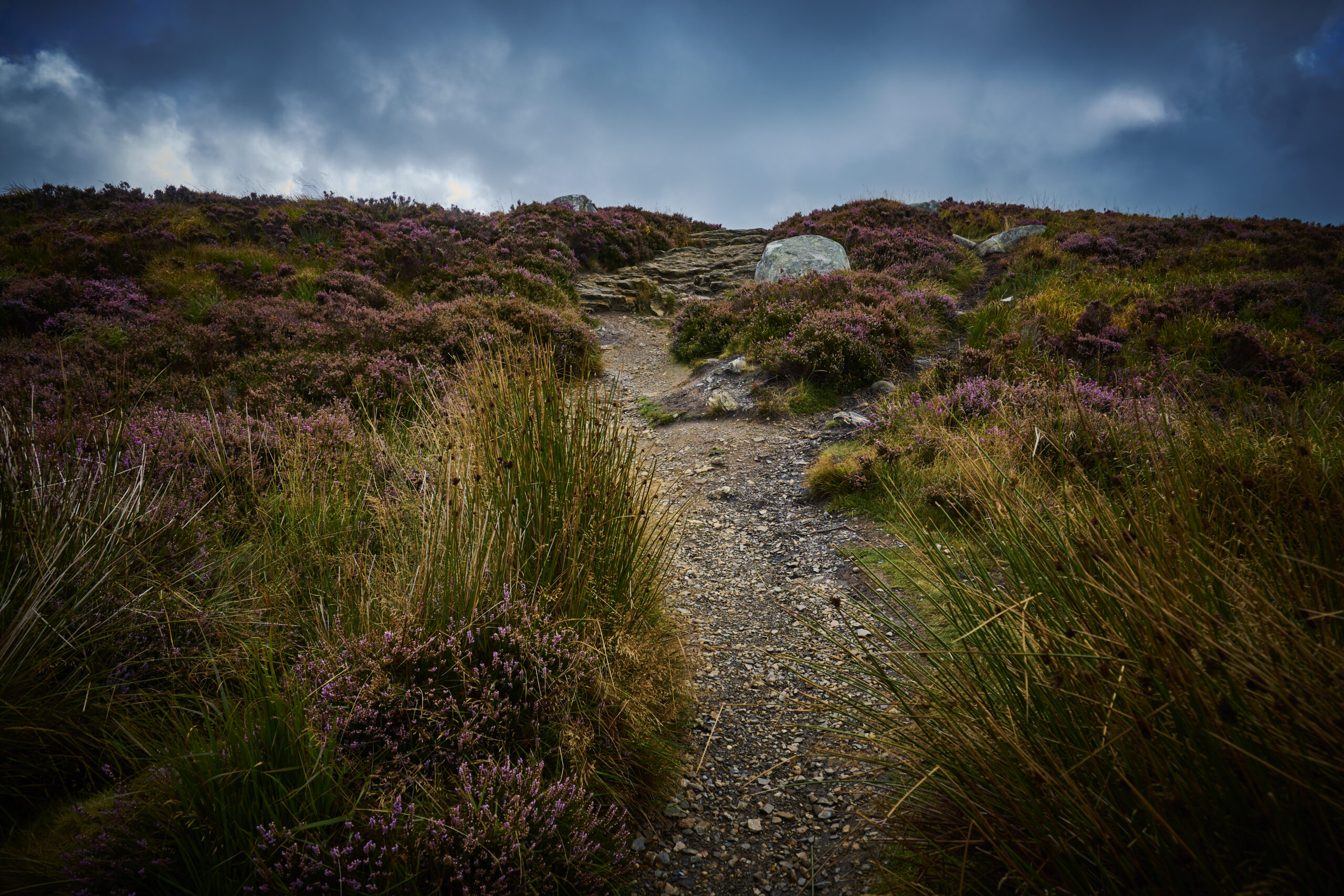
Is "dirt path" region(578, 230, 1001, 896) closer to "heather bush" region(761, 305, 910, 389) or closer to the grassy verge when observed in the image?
the grassy verge

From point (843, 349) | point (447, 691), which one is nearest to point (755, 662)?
point (447, 691)

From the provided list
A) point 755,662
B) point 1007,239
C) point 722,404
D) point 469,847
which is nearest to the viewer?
point 469,847

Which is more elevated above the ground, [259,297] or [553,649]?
[259,297]

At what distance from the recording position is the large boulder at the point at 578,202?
23.6 metres

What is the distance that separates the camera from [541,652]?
94.9 inches

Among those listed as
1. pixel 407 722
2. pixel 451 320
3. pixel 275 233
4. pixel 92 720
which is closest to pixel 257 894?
pixel 407 722

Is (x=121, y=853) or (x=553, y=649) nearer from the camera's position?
(x=121, y=853)

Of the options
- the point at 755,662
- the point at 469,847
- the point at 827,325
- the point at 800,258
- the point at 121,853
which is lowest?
the point at 755,662

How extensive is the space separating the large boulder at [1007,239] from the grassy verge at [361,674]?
58.8ft

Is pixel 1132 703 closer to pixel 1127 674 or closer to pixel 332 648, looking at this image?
pixel 1127 674

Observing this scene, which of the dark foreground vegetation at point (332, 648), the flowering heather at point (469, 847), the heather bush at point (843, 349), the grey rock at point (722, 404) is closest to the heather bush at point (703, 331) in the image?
the heather bush at point (843, 349)

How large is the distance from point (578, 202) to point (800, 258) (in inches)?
527

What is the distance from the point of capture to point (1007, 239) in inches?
662

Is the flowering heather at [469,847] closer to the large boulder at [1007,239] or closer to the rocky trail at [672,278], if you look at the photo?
the rocky trail at [672,278]
